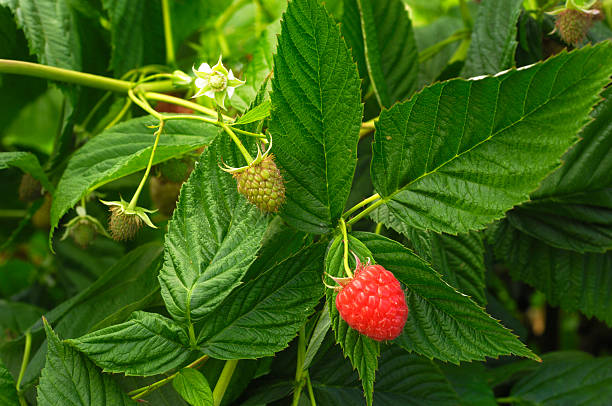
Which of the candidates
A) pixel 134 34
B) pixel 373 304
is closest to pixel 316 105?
pixel 373 304

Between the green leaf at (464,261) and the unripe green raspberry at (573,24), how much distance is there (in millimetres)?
275

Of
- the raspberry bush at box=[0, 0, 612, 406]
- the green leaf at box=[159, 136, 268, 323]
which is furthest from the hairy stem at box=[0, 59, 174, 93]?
the green leaf at box=[159, 136, 268, 323]

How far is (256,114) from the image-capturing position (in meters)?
0.49

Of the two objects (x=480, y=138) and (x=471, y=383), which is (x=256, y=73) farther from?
(x=471, y=383)

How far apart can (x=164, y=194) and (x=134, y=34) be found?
0.88ft

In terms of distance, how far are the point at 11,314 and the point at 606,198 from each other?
0.92 m

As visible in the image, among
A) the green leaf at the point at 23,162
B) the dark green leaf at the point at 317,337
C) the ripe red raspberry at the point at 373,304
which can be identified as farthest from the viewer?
the green leaf at the point at 23,162

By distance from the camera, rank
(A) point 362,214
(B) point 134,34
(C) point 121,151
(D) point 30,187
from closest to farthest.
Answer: (A) point 362,214
(C) point 121,151
(D) point 30,187
(B) point 134,34

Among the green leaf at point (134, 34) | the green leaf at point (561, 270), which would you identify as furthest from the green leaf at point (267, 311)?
the green leaf at point (134, 34)

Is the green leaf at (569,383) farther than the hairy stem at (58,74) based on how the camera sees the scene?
Yes

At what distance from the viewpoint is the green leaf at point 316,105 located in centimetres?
46

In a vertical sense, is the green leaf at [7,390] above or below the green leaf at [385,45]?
below

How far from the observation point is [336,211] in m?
0.49

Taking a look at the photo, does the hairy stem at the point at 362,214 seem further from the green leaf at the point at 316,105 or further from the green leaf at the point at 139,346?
the green leaf at the point at 139,346
